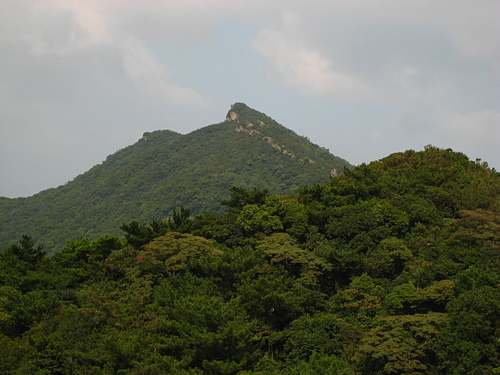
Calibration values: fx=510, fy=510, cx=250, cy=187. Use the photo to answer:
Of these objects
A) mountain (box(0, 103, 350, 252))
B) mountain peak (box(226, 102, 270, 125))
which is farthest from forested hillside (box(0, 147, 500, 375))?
mountain peak (box(226, 102, 270, 125))

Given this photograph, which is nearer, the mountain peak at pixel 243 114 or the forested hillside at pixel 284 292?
the forested hillside at pixel 284 292

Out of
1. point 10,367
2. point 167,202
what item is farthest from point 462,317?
point 167,202

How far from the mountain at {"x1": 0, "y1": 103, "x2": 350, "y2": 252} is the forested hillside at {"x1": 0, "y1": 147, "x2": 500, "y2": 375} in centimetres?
4022

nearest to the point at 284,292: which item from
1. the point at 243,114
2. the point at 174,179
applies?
the point at 174,179

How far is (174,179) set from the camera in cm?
8362

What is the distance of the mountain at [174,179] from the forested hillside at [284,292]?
40224mm

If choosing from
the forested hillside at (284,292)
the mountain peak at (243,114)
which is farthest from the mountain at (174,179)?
the forested hillside at (284,292)

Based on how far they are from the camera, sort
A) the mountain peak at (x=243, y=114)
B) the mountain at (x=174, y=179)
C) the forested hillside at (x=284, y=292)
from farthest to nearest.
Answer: the mountain peak at (x=243, y=114), the mountain at (x=174, y=179), the forested hillside at (x=284, y=292)

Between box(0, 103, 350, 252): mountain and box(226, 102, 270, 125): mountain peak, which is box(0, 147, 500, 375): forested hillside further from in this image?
box(226, 102, 270, 125): mountain peak

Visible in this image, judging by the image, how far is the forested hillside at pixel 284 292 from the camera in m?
16.5

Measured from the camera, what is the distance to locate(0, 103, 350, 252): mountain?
235 feet

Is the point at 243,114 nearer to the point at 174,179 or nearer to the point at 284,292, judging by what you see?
the point at 174,179

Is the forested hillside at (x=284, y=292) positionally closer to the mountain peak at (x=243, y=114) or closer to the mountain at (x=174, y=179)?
the mountain at (x=174, y=179)

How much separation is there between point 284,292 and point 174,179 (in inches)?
2516
